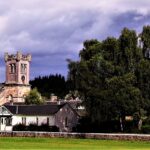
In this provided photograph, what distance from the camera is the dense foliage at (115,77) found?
3071 inches

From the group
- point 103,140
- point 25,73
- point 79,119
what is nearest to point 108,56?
point 103,140

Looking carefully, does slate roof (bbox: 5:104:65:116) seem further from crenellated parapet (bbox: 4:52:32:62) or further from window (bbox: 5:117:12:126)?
crenellated parapet (bbox: 4:52:32:62)

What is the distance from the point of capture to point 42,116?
106 metres

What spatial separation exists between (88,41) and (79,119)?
19.3 metres

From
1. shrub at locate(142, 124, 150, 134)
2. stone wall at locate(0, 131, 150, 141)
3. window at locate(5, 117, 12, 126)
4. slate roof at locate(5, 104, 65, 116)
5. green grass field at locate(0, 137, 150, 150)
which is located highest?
slate roof at locate(5, 104, 65, 116)

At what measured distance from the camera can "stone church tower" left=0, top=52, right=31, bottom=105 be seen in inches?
6531

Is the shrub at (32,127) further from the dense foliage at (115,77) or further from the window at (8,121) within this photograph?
the dense foliage at (115,77)

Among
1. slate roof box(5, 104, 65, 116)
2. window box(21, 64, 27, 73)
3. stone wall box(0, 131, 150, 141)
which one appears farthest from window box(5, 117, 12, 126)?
window box(21, 64, 27, 73)

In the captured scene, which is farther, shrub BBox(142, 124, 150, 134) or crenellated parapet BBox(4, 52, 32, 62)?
crenellated parapet BBox(4, 52, 32, 62)

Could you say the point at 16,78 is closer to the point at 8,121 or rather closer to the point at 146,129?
the point at 8,121

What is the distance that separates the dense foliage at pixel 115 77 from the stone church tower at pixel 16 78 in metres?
81.1

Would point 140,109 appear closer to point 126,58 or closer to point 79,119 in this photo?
point 126,58

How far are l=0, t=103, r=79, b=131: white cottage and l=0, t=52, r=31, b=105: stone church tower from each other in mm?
54397

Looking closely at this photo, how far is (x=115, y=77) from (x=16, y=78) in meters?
98.5
